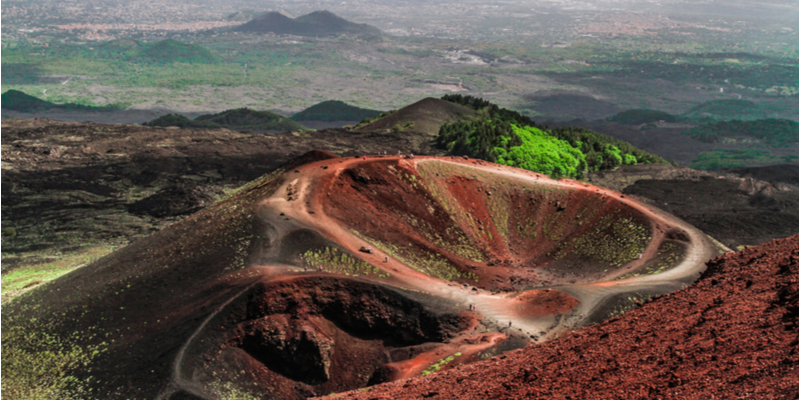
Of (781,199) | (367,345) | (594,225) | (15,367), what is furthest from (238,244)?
(781,199)

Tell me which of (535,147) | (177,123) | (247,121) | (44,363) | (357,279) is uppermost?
(357,279)

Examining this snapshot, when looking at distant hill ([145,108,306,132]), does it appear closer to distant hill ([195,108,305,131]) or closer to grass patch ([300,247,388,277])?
distant hill ([195,108,305,131])

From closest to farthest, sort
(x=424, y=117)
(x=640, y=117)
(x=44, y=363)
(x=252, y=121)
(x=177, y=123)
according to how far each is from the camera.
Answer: (x=44, y=363) → (x=424, y=117) → (x=177, y=123) → (x=252, y=121) → (x=640, y=117)

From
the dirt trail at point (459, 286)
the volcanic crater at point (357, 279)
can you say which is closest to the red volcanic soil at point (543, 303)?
the volcanic crater at point (357, 279)

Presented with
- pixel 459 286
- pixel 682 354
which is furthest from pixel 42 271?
pixel 682 354

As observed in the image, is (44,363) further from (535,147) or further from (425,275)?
(535,147)

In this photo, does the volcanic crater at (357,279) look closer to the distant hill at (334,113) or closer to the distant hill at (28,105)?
the distant hill at (334,113)
